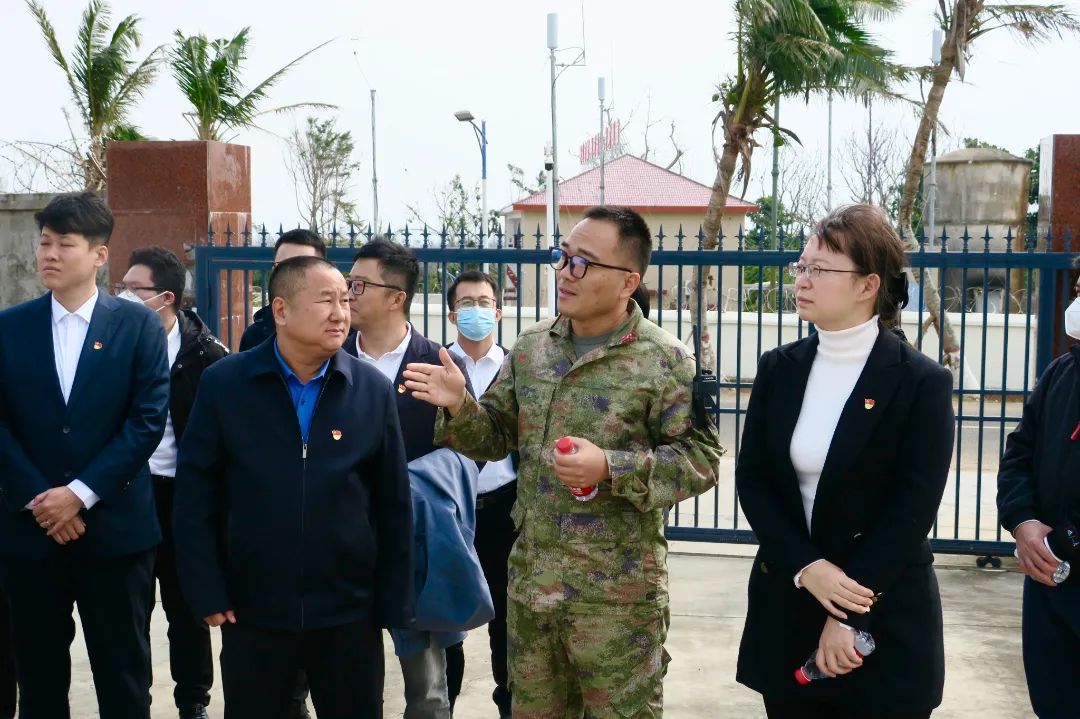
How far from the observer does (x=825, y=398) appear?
3018mm

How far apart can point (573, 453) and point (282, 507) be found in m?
0.84

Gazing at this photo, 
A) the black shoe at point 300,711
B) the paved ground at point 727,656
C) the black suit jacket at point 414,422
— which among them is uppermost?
the black suit jacket at point 414,422

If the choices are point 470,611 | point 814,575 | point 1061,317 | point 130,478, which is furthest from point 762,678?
point 1061,317

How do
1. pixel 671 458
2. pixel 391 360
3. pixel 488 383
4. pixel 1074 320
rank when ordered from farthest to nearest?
1. pixel 488 383
2. pixel 391 360
3. pixel 1074 320
4. pixel 671 458

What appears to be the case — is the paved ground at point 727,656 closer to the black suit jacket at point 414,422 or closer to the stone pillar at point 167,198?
the black suit jacket at point 414,422

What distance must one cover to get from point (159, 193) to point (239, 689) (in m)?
4.67

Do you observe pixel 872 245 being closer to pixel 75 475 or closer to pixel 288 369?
pixel 288 369

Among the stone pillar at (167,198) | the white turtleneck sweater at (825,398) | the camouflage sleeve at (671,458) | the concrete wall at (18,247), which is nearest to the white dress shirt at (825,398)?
the white turtleneck sweater at (825,398)

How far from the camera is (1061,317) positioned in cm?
649

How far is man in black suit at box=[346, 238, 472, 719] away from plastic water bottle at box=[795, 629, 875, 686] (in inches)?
54.7

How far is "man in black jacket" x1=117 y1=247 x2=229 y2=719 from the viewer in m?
4.53

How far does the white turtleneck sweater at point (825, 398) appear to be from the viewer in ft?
9.76

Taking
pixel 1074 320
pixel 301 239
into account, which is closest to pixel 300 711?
pixel 301 239

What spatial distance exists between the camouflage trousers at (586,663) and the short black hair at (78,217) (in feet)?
6.45
